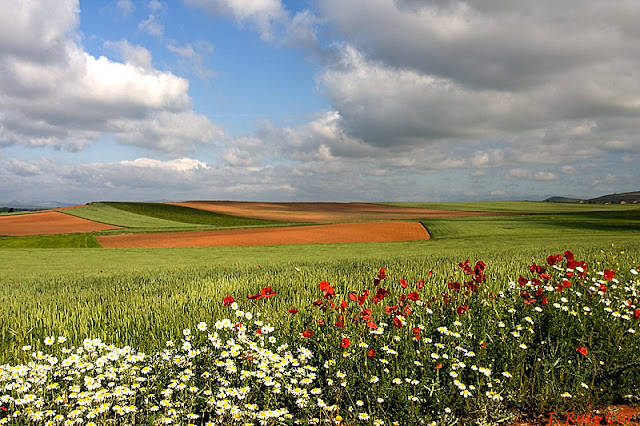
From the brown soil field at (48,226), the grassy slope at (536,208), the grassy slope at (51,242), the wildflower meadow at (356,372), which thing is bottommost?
the grassy slope at (51,242)

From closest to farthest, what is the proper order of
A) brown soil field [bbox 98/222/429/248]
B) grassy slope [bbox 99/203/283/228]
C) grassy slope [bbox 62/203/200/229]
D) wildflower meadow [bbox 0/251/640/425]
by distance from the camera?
wildflower meadow [bbox 0/251/640/425] → brown soil field [bbox 98/222/429/248] → grassy slope [bbox 62/203/200/229] → grassy slope [bbox 99/203/283/228]

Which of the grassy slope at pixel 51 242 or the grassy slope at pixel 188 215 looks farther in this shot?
the grassy slope at pixel 188 215

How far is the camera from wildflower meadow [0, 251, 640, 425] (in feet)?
14.3

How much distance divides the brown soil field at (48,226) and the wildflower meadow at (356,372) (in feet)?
158

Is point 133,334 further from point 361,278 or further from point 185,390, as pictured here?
point 361,278

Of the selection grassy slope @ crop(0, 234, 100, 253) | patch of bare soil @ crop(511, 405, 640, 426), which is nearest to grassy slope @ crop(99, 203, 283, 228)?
grassy slope @ crop(0, 234, 100, 253)

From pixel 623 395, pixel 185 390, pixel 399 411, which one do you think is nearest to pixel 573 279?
pixel 623 395

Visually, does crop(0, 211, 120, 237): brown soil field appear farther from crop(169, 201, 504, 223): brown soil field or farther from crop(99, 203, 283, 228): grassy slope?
crop(169, 201, 504, 223): brown soil field

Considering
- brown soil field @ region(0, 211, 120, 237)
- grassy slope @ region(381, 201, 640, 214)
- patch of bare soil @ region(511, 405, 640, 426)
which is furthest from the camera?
grassy slope @ region(381, 201, 640, 214)

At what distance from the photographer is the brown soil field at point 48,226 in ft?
152
